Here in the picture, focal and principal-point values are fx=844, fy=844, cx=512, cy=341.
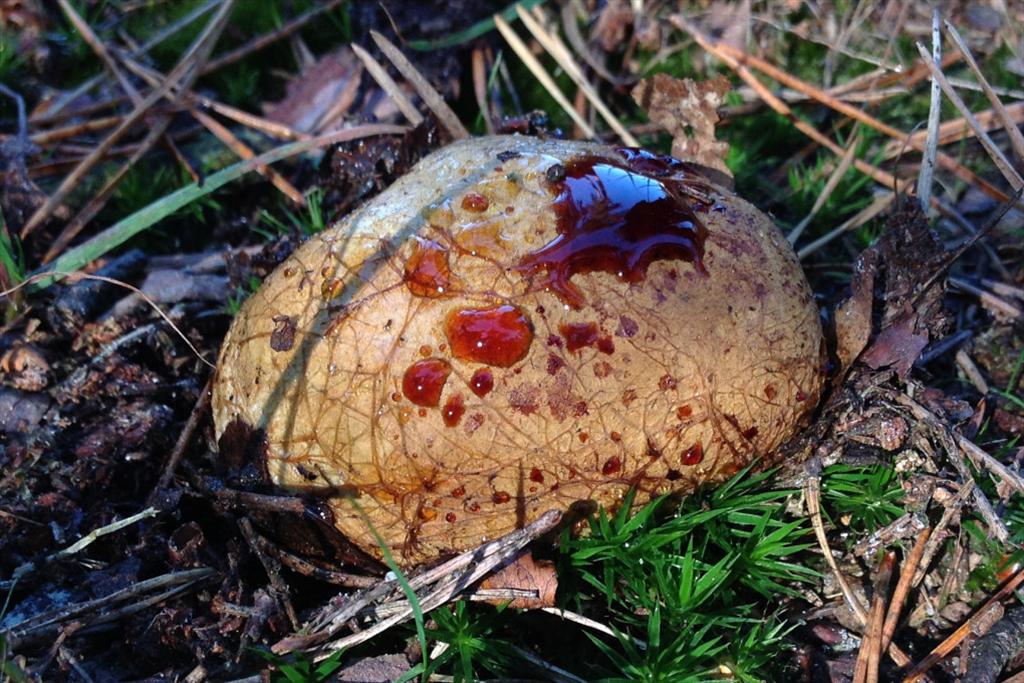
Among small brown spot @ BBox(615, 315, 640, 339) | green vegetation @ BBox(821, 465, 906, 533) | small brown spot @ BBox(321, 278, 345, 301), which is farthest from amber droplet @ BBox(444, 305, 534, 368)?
green vegetation @ BBox(821, 465, 906, 533)

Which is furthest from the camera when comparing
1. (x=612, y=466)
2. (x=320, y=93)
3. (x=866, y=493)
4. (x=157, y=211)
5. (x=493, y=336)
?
(x=320, y=93)

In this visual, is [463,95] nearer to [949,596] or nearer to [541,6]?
[541,6]

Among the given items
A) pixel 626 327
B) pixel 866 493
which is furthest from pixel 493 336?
pixel 866 493

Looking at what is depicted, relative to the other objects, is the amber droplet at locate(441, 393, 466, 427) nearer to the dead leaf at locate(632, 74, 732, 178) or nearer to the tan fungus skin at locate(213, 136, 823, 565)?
the tan fungus skin at locate(213, 136, 823, 565)

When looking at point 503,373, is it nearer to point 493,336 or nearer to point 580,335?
point 493,336

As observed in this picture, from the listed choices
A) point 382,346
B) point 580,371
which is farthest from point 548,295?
point 382,346

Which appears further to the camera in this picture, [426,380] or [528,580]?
[528,580]

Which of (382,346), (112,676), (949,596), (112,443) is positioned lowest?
(949,596)
